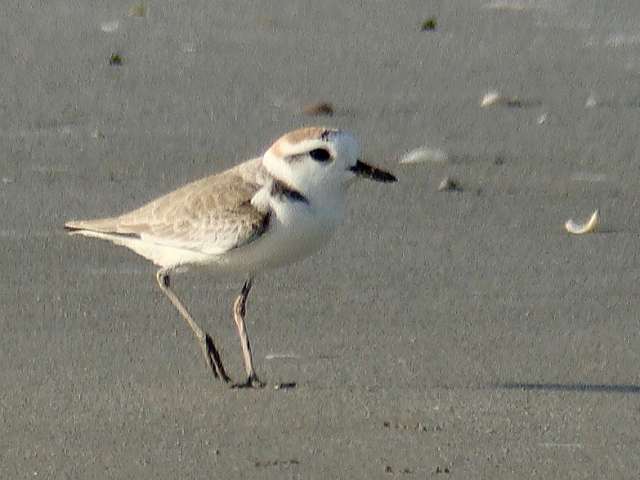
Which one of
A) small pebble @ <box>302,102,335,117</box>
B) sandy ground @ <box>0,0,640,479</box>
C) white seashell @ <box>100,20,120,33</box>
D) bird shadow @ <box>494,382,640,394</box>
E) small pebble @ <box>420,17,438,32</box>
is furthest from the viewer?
small pebble @ <box>420,17,438,32</box>

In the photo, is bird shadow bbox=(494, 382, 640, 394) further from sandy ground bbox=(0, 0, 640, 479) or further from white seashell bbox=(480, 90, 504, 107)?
white seashell bbox=(480, 90, 504, 107)

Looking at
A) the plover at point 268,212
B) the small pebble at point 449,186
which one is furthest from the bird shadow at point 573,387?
the small pebble at point 449,186

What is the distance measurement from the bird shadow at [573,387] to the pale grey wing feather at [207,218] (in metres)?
0.83

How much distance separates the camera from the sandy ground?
4984 mm

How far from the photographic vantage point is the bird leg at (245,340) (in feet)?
18.0

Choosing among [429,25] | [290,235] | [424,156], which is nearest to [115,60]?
[429,25]

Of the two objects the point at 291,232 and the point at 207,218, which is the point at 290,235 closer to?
the point at 291,232

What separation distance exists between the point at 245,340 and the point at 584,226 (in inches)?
78.6

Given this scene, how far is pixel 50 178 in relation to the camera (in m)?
7.84

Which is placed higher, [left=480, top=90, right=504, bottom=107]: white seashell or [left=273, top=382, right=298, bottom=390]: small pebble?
[left=480, top=90, right=504, bottom=107]: white seashell

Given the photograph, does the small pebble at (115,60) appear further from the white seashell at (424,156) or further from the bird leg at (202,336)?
the bird leg at (202,336)

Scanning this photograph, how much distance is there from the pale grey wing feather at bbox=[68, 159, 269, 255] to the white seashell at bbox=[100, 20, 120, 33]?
192 inches

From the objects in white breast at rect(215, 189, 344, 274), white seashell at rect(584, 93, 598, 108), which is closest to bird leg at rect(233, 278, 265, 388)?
white breast at rect(215, 189, 344, 274)

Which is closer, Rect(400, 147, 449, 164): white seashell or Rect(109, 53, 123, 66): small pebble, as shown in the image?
Rect(400, 147, 449, 164): white seashell
